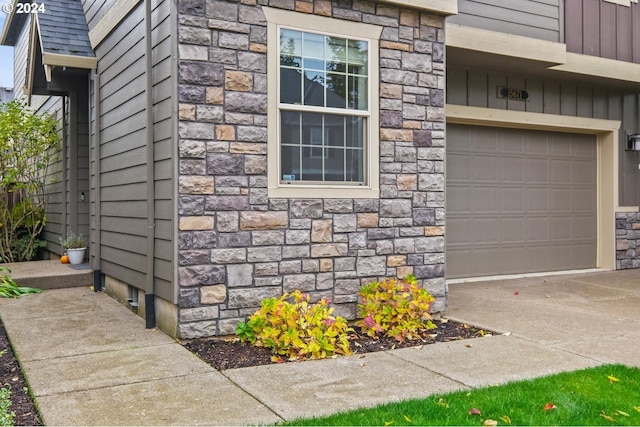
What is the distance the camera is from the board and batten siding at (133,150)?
5129 mm

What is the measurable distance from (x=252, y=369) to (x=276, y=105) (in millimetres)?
2229

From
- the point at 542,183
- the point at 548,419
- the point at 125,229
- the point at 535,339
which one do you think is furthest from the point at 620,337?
the point at 125,229

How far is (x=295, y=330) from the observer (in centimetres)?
462

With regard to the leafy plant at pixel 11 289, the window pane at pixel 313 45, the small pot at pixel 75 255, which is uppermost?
the window pane at pixel 313 45

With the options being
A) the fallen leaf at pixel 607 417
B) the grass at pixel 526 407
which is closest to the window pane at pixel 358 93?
the grass at pixel 526 407

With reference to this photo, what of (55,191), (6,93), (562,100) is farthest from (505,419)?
(6,93)

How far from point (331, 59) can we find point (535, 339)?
9.74ft

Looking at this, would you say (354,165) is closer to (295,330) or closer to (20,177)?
(295,330)

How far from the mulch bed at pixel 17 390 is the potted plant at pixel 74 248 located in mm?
3311

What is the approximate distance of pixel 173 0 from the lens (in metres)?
4.90

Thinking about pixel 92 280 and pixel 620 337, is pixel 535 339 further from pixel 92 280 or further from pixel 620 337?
pixel 92 280

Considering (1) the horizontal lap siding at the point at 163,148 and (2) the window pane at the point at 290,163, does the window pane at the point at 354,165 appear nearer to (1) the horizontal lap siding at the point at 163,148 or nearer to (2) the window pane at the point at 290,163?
(2) the window pane at the point at 290,163

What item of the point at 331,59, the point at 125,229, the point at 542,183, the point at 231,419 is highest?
the point at 331,59
